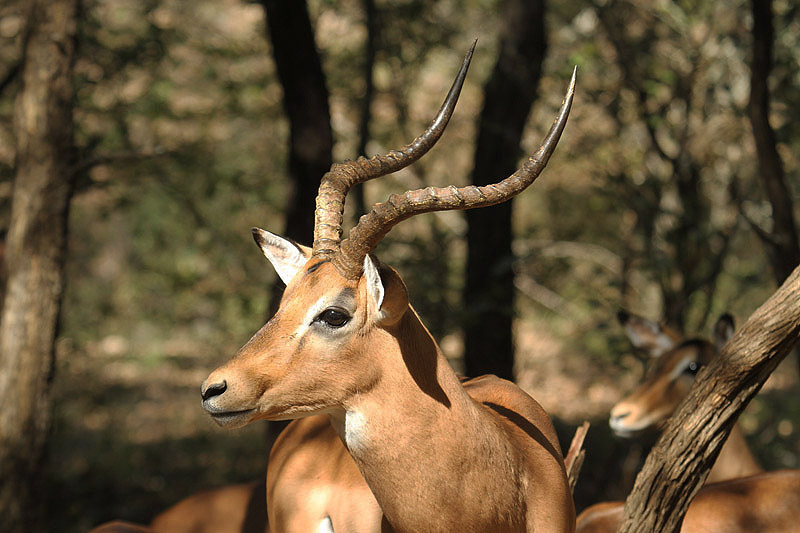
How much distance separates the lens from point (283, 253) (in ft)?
10.4

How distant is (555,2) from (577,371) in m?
5.30

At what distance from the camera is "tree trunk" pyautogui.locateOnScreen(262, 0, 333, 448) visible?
6.54m

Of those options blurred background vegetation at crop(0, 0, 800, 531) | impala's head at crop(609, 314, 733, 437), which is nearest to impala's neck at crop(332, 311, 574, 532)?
impala's head at crop(609, 314, 733, 437)

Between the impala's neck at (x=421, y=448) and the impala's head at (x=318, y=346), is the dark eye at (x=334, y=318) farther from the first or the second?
the impala's neck at (x=421, y=448)

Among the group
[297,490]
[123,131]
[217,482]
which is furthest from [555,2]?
[297,490]

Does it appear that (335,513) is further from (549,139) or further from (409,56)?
(409,56)

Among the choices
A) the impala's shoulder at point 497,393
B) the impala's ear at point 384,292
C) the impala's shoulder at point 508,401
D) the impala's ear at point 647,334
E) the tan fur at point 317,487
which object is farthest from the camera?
the impala's ear at point 647,334

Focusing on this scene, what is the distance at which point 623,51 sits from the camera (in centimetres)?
750

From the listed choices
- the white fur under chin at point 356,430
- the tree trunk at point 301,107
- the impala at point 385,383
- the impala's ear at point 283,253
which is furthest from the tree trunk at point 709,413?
the tree trunk at point 301,107

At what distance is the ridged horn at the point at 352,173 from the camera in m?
2.98

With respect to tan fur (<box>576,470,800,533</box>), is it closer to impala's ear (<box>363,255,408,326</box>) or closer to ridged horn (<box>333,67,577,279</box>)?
impala's ear (<box>363,255,408,326</box>)

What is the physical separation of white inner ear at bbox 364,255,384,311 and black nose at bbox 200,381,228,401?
0.52m

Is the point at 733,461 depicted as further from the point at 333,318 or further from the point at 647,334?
the point at 333,318

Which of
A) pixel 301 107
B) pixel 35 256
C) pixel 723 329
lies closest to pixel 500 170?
pixel 301 107
